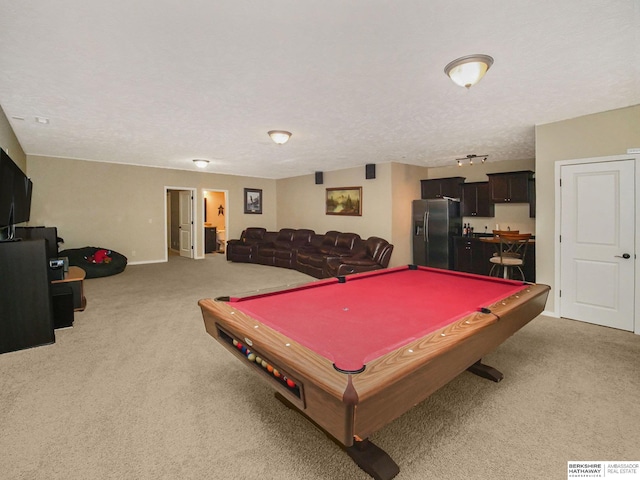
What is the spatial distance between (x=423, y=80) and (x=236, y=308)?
2.43 metres

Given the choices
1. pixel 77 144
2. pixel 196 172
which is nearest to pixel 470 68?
pixel 77 144

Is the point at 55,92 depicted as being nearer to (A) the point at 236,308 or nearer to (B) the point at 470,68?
(A) the point at 236,308

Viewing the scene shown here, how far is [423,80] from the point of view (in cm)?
274

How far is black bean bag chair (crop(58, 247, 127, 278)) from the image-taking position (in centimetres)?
608

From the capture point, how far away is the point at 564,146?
151 inches

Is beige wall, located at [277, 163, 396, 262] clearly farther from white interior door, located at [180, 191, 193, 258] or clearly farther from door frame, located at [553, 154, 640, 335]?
door frame, located at [553, 154, 640, 335]

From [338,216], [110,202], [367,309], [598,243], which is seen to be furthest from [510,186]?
[110,202]

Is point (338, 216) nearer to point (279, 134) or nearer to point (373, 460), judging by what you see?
point (279, 134)

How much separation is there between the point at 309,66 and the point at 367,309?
192cm

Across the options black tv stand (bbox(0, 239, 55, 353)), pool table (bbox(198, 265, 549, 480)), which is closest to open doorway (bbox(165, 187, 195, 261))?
black tv stand (bbox(0, 239, 55, 353))

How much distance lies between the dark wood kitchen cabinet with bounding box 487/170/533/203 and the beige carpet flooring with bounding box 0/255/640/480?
3.42m

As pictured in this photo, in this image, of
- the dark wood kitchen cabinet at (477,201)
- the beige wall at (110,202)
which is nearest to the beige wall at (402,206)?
→ the dark wood kitchen cabinet at (477,201)

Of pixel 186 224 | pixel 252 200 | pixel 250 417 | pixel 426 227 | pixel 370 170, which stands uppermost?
pixel 370 170

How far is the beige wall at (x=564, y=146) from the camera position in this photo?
3.43 meters
